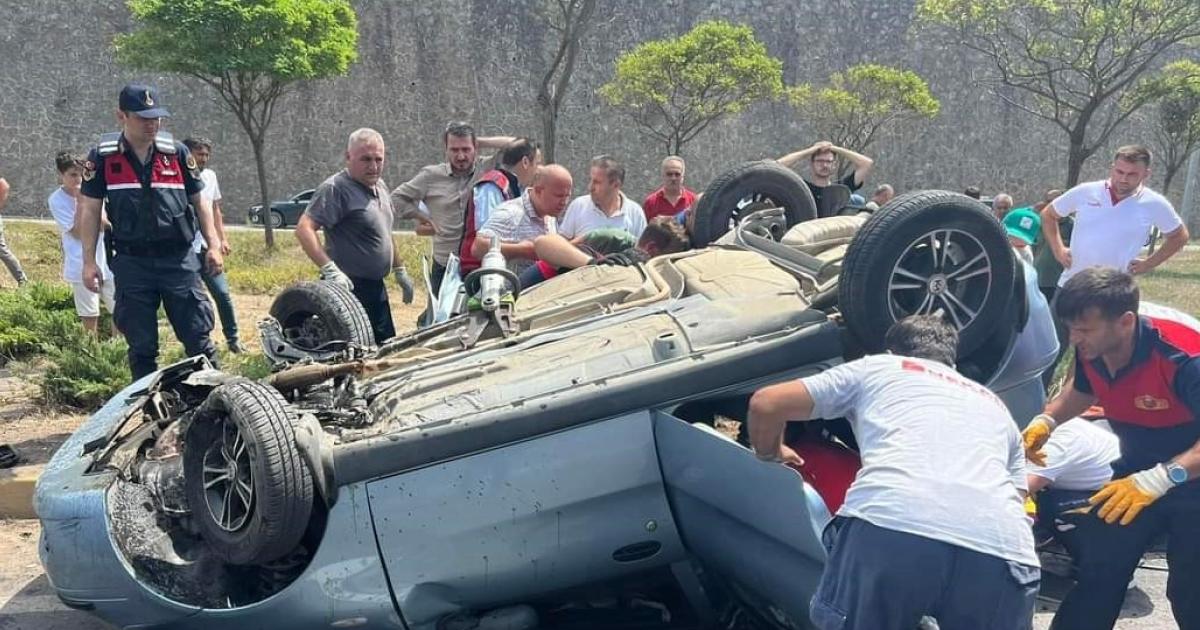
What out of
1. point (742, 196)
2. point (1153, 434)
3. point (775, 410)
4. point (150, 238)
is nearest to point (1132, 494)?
point (1153, 434)

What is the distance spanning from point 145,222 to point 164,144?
1.41ft

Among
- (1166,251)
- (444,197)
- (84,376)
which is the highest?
(444,197)

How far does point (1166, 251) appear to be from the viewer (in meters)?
5.59

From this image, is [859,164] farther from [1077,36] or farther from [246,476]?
→ [1077,36]

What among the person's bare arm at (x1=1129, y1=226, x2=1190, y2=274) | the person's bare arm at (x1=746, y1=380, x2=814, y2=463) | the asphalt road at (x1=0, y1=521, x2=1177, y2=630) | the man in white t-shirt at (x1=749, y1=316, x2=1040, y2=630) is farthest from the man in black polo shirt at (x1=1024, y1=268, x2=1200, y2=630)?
the person's bare arm at (x1=1129, y1=226, x2=1190, y2=274)

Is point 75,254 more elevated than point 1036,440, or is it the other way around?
point 1036,440

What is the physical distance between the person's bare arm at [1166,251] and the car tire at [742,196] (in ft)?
7.26

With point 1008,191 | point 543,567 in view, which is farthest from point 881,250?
point 1008,191

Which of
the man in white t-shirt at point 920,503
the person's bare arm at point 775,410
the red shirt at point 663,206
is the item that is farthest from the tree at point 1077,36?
the person's bare arm at point 775,410

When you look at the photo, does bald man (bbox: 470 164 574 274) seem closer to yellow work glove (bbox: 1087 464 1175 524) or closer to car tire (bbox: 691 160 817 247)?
car tire (bbox: 691 160 817 247)

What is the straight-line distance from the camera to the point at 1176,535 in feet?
9.94

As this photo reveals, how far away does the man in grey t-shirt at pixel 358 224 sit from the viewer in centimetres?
515

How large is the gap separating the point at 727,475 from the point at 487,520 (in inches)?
30.0

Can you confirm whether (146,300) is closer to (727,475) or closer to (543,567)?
(543,567)
